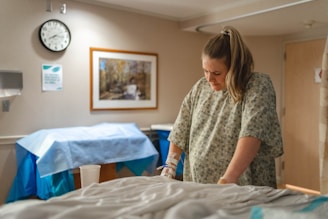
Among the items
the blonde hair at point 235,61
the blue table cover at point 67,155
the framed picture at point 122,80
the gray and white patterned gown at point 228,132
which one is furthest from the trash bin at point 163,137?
the blonde hair at point 235,61

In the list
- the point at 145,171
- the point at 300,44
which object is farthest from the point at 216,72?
the point at 300,44

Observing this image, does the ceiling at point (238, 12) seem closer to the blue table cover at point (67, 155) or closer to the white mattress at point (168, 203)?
the blue table cover at point (67, 155)

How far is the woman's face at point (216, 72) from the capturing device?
1308mm

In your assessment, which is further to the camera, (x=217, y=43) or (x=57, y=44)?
(x=57, y=44)

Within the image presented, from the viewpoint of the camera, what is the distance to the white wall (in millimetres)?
3104

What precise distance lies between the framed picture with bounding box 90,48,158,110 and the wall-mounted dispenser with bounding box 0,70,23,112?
29.0 inches

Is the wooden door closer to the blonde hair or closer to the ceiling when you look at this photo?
the ceiling

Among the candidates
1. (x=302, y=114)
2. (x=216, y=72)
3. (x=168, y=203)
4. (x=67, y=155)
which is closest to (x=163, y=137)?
(x=67, y=155)

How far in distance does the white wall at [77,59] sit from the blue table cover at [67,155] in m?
0.23

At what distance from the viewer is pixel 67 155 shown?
8.81 ft

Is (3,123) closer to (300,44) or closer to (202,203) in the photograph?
(202,203)

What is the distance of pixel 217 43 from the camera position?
1.31m

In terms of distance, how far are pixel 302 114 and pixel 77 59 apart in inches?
117

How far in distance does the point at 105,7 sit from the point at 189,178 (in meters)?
2.68
